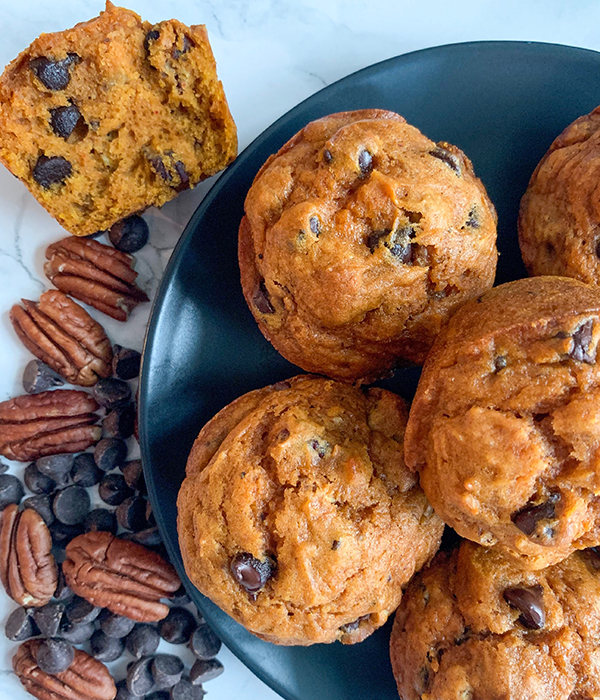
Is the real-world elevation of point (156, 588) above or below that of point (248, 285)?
below

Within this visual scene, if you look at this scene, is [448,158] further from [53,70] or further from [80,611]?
[80,611]

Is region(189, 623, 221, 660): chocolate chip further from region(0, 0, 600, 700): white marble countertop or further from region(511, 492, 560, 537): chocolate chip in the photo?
region(511, 492, 560, 537): chocolate chip

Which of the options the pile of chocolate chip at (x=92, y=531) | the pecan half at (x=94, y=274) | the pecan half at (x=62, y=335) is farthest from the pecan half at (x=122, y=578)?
the pecan half at (x=94, y=274)

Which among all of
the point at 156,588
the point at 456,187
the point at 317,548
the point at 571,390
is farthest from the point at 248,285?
the point at 156,588

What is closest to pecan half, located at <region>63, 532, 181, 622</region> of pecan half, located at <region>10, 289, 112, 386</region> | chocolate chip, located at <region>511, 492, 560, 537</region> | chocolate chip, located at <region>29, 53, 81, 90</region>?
pecan half, located at <region>10, 289, 112, 386</region>

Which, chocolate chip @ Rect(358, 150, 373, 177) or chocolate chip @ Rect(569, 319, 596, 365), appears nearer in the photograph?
chocolate chip @ Rect(569, 319, 596, 365)

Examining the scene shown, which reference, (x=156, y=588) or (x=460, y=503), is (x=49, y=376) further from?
(x=460, y=503)

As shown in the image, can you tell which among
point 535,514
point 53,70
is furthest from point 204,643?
point 53,70
